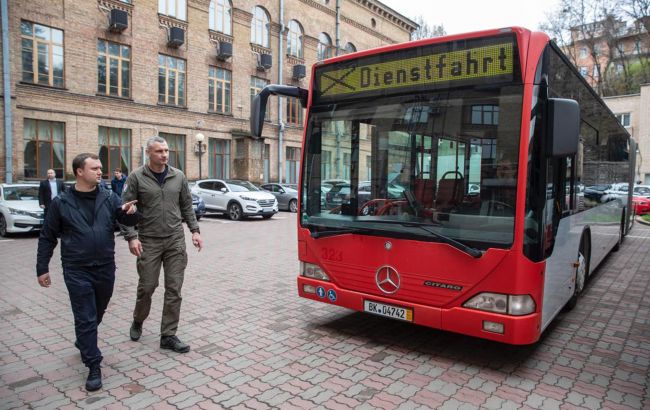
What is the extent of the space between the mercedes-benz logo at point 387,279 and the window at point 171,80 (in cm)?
2244

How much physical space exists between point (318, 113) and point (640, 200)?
23048mm

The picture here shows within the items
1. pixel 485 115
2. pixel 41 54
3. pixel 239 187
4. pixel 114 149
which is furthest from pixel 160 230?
pixel 114 149

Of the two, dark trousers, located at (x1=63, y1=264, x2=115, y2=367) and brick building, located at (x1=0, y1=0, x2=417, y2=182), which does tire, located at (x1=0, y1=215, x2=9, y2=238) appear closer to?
brick building, located at (x1=0, y1=0, x2=417, y2=182)

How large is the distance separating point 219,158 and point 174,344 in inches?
938

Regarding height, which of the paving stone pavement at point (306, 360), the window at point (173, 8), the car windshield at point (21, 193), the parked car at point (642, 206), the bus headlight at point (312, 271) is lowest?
the paving stone pavement at point (306, 360)

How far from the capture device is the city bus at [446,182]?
3.77 m

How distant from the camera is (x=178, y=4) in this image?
80.9 ft

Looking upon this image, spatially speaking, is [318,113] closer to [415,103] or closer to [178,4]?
[415,103]

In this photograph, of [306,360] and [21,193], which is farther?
[21,193]

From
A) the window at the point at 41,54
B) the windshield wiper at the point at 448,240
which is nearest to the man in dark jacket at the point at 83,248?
the windshield wiper at the point at 448,240

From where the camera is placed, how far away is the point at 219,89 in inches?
1064

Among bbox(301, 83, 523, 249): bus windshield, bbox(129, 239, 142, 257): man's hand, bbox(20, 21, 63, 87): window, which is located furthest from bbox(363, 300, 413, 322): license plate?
bbox(20, 21, 63, 87): window

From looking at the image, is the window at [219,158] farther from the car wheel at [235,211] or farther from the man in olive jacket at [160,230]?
Answer: the man in olive jacket at [160,230]

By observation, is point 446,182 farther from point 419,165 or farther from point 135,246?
point 135,246
